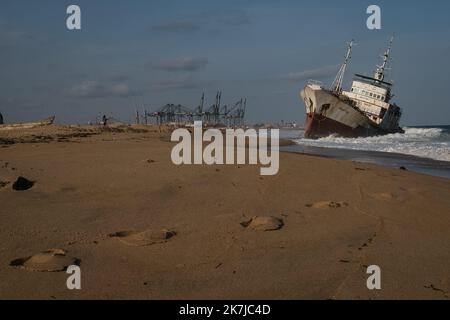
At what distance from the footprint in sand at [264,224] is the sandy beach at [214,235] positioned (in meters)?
0.06

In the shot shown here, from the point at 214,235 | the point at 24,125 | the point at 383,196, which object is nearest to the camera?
the point at 214,235

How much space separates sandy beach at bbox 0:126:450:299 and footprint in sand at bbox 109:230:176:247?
2 centimetres

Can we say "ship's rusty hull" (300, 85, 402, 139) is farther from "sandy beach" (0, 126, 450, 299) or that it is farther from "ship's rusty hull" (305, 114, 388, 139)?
"sandy beach" (0, 126, 450, 299)

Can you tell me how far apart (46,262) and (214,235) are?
1.80 m

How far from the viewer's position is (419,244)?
4.84m

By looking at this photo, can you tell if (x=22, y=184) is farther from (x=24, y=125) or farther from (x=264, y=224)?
(x=24, y=125)

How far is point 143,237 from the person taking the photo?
14.7ft

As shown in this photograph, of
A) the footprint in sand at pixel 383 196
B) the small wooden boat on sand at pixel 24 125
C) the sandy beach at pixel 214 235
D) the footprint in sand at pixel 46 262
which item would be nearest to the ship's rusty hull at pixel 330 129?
the small wooden boat on sand at pixel 24 125

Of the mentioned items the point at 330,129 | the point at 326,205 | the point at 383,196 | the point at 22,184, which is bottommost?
the point at 330,129

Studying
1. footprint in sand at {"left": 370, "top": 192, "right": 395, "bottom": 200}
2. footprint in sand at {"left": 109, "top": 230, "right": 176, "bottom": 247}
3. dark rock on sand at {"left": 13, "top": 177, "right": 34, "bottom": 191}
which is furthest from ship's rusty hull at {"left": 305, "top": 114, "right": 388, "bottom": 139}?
footprint in sand at {"left": 109, "top": 230, "right": 176, "bottom": 247}

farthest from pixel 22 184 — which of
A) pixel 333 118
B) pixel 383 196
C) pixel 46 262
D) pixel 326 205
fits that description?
pixel 333 118
